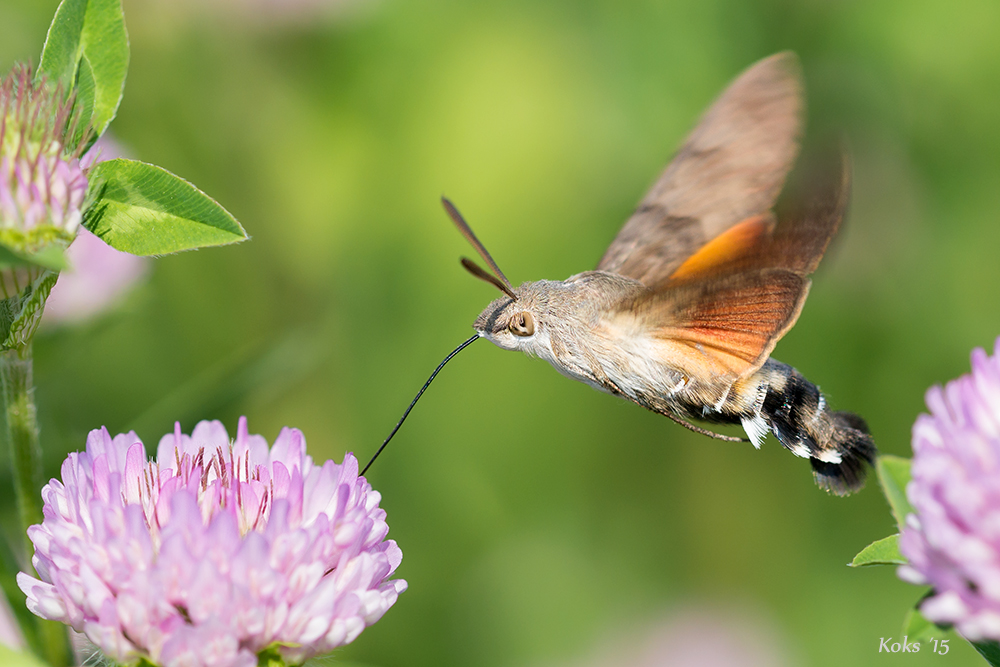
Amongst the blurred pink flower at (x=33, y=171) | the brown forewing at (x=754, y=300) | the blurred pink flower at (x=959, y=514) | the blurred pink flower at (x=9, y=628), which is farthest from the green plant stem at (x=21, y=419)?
the blurred pink flower at (x=959, y=514)

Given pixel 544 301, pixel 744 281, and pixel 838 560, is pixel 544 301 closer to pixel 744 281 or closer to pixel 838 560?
pixel 744 281

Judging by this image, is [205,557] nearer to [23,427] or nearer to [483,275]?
[23,427]

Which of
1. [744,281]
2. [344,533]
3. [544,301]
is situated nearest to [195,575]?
[344,533]

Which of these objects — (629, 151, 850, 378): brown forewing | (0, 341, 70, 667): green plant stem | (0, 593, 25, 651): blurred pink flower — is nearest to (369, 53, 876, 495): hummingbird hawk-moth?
(629, 151, 850, 378): brown forewing

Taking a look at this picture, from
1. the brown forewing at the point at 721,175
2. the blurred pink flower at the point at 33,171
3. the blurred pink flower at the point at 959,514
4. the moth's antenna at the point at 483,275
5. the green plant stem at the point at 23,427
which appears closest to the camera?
the blurred pink flower at the point at 959,514

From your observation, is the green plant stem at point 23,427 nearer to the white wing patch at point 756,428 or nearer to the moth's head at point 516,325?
the moth's head at point 516,325
